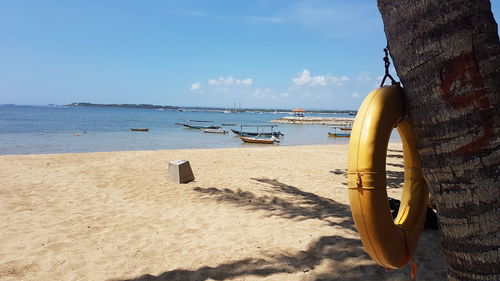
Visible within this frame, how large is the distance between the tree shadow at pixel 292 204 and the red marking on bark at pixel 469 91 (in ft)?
11.9

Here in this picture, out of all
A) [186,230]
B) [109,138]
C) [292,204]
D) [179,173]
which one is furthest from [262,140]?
[186,230]

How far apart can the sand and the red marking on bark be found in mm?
2522

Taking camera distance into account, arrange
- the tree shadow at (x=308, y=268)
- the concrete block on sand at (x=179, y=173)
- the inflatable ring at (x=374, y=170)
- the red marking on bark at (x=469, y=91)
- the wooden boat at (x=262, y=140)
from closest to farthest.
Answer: the red marking on bark at (x=469, y=91) → the inflatable ring at (x=374, y=170) → the tree shadow at (x=308, y=268) → the concrete block on sand at (x=179, y=173) → the wooden boat at (x=262, y=140)

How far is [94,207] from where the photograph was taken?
608cm

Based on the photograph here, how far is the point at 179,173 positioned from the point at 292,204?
329cm

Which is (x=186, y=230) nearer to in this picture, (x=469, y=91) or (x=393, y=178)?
(x=469, y=91)

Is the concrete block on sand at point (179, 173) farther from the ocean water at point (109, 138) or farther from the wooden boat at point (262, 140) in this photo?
the wooden boat at point (262, 140)

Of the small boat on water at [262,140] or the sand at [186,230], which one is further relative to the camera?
the small boat on water at [262,140]

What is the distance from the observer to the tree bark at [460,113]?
1164 mm

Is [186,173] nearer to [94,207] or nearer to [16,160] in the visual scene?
[94,207]

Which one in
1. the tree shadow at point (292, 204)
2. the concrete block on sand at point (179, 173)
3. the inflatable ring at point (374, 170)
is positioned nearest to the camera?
the inflatable ring at point (374, 170)

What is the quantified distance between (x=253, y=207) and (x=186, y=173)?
2.81 metres

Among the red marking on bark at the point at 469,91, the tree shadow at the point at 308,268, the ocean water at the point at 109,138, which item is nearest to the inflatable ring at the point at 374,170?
the red marking on bark at the point at 469,91

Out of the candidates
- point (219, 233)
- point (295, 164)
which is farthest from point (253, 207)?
point (295, 164)
